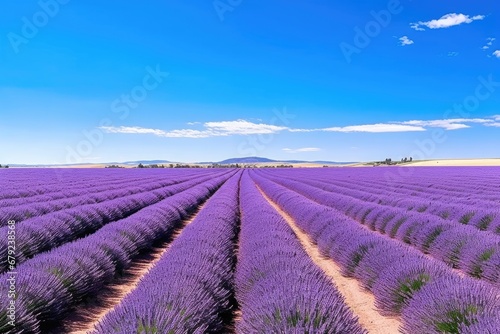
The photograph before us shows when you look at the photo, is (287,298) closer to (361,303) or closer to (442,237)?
(361,303)

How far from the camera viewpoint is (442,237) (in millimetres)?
7387

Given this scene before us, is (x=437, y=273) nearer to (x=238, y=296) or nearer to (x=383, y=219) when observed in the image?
(x=238, y=296)

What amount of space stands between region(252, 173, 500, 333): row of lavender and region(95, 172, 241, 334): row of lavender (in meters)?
1.78

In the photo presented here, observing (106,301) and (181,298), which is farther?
(106,301)

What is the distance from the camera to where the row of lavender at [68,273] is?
3.86 meters

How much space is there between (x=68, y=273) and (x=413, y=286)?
150 inches

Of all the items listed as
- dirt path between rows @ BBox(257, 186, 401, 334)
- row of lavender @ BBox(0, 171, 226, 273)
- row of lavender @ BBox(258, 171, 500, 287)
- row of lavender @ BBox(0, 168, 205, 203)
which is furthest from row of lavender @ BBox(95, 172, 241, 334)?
row of lavender @ BBox(0, 168, 205, 203)

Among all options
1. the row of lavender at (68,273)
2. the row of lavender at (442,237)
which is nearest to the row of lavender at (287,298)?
the row of lavender at (68,273)

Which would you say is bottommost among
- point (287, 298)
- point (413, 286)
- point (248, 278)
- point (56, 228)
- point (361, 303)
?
point (361, 303)

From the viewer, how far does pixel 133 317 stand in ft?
9.73

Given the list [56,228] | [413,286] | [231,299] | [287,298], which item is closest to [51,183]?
[56,228]

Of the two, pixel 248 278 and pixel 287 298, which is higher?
pixel 287 298

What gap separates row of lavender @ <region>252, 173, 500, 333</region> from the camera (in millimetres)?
3412

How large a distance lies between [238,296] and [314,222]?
5684 mm
